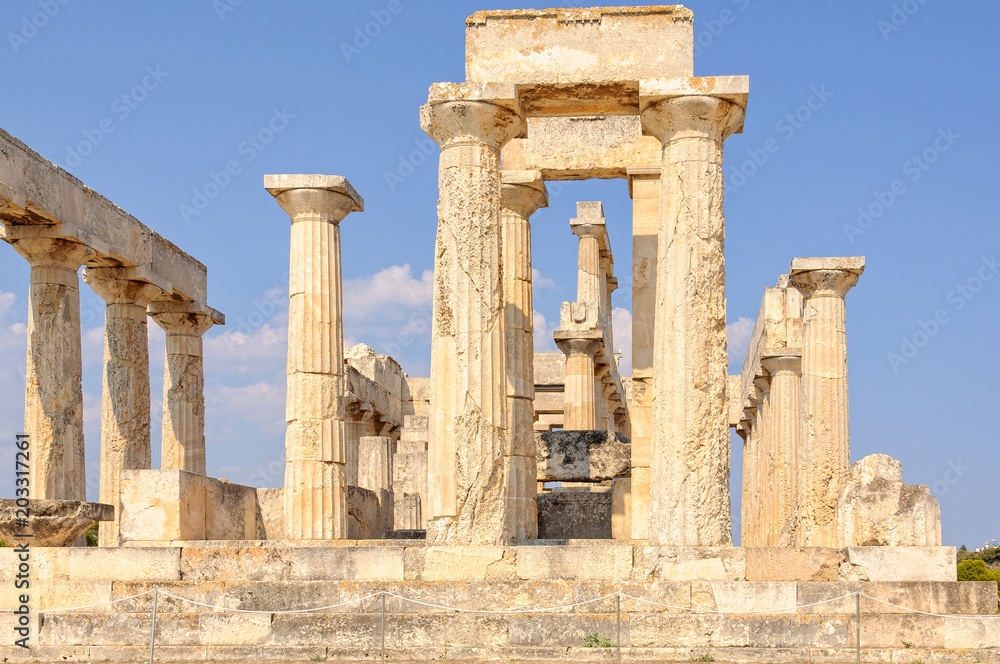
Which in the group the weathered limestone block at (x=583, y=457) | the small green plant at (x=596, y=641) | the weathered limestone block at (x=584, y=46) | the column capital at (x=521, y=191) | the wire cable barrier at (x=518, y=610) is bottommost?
the small green plant at (x=596, y=641)

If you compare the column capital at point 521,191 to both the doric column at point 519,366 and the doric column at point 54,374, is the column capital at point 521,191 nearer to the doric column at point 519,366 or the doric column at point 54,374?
the doric column at point 519,366

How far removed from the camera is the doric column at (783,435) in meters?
27.4

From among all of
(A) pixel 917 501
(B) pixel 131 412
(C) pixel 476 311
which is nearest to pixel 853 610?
(A) pixel 917 501

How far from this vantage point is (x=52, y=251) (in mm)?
23281

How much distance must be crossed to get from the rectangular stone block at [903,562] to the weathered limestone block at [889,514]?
20.7 inches

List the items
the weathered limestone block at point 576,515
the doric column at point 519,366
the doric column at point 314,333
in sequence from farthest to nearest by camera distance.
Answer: the weathered limestone block at point 576,515
the doric column at point 314,333
the doric column at point 519,366

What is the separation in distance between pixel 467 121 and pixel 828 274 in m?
10.1

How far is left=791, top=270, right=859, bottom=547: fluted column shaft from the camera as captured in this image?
23.6 m

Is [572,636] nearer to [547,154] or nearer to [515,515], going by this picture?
[515,515]

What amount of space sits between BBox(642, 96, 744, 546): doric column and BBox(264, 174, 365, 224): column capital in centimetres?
685

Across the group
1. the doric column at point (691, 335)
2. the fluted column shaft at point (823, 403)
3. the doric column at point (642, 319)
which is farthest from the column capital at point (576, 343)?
the doric column at point (691, 335)

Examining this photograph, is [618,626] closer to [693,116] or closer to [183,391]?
[693,116]

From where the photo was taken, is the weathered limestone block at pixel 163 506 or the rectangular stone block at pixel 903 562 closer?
the rectangular stone block at pixel 903 562

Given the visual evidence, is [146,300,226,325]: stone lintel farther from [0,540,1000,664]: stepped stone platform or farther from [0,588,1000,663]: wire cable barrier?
[0,588,1000,663]: wire cable barrier
